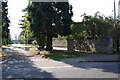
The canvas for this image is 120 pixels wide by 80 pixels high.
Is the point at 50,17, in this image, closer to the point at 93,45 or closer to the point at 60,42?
the point at 93,45

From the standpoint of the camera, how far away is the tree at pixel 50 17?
25812 mm

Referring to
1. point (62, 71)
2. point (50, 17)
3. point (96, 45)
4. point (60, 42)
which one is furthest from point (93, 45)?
point (60, 42)

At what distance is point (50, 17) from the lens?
83.9 ft

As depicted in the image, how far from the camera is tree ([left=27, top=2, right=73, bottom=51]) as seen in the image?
1016 inches

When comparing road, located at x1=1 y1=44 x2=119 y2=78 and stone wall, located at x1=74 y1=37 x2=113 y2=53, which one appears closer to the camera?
road, located at x1=1 y1=44 x2=119 y2=78

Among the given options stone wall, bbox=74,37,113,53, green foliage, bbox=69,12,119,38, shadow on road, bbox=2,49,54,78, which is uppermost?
green foliage, bbox=69,12,119,38

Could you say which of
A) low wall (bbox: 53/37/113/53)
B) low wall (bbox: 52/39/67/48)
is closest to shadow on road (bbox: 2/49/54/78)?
low wall (bbox: 53/37/113/53)

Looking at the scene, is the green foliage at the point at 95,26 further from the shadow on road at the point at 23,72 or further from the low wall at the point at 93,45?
the shadow on road at the point at 23,72

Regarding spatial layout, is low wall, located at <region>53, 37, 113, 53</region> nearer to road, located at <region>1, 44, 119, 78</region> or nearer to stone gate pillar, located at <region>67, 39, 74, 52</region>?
stone gate pillar, located at <region>67, 39, 74, 52</region>

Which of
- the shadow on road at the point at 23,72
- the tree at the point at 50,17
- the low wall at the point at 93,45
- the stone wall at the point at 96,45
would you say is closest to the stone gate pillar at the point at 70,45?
the low wall at the point at 93,45

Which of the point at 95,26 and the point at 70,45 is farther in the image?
the point at 95,26

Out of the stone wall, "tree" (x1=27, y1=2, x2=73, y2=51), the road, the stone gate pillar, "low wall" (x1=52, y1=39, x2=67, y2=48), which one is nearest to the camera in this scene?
the road

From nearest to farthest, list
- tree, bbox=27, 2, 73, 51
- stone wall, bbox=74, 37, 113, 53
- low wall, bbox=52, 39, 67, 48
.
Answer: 1. stone wall, bbox=74, 37, 113, 53
2. tree, bbox=27, 2, 73, 51
3. low wall, bbox=52, 39, 67, 48

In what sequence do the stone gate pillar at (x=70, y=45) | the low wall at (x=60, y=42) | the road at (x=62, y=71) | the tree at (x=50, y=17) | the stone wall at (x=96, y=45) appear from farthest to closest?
the low wall at (x=60, y=42) < the tree at (x=50, y=17) < the stone gate pillar at (x=70, y=45) < the stone wall at (x=96, y=45) < the road at (x=62, y=71)
